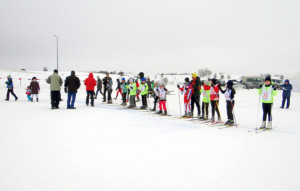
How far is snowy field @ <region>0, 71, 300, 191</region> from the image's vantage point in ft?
11.2

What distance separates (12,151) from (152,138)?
335cm

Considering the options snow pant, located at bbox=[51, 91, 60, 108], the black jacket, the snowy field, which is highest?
the black jacket

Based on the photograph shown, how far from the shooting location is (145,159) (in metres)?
4.42

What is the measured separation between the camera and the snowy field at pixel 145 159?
3417mm

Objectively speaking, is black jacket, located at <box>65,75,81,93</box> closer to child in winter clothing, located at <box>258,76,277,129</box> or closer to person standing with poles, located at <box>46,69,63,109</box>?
person standing with poles, located at <box>46,69,63,109</box>

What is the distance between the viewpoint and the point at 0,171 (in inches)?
149

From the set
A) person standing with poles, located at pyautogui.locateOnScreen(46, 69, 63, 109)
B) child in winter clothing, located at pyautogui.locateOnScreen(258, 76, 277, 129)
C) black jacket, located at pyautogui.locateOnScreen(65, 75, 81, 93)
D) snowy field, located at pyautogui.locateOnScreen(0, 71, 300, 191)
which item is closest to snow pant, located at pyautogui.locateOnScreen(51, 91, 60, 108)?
person standing with poles, located at pyautogui.locateOnScreen(46, 69, 63, 109)

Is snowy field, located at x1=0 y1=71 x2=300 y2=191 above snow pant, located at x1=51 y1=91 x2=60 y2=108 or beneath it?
beneath

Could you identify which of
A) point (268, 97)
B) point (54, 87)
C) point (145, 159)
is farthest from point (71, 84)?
point (268, 97)

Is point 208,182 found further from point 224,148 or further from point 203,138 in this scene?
point 203,138

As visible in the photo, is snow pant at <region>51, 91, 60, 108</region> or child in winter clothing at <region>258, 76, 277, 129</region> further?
snow pant at <region>51, 91, 60, 108</region>

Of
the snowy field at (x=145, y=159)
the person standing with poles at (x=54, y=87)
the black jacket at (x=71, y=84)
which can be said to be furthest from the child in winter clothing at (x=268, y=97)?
the person standing with poles at (x=54, y=87)

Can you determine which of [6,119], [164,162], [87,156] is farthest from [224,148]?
[6,119]

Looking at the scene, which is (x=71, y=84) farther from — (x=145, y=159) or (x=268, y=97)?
(x=268, y=97)
